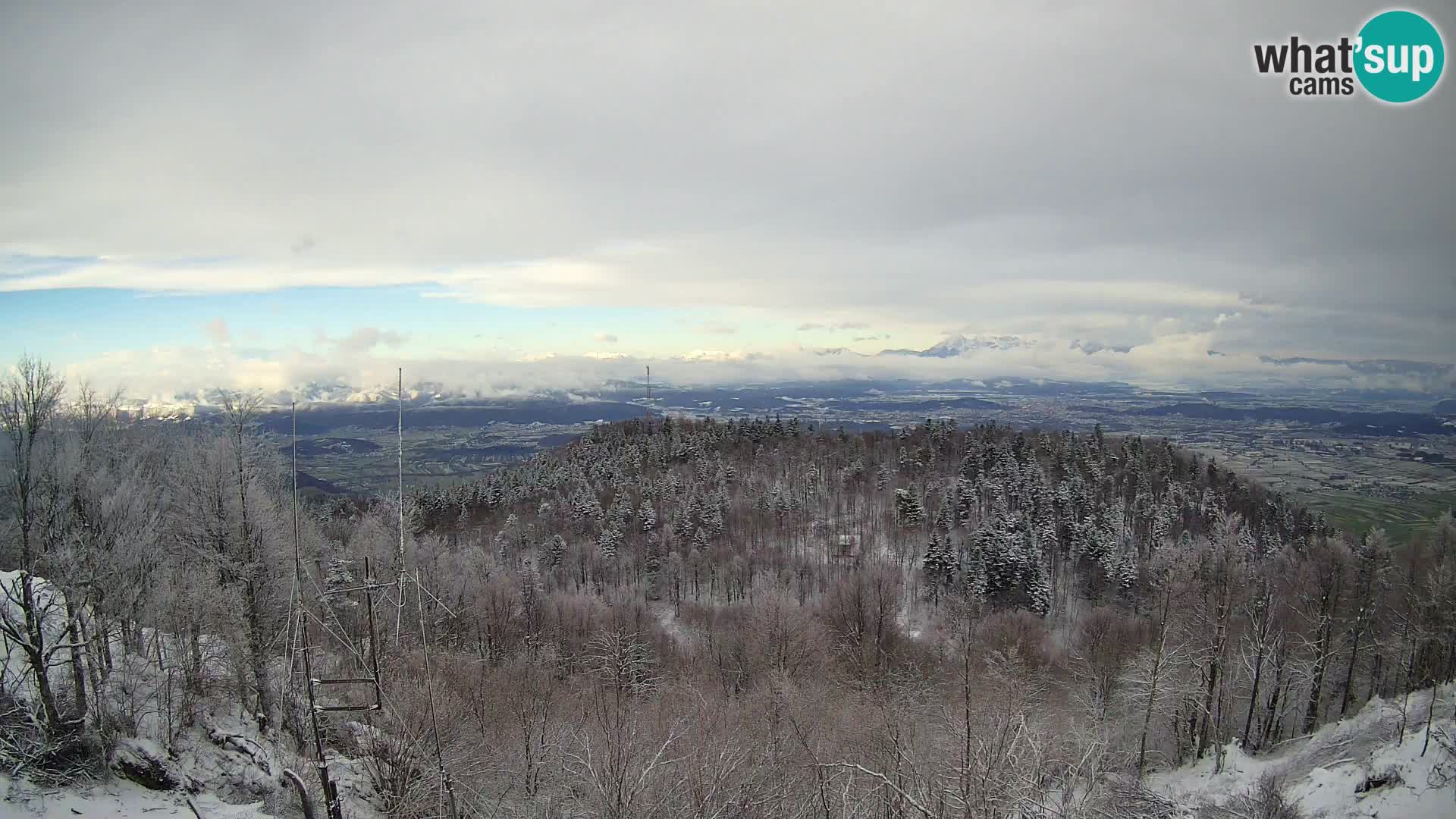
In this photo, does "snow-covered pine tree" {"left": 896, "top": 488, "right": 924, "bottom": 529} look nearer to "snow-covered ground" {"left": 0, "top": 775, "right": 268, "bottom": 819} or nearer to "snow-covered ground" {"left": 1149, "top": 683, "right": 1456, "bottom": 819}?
"snow-covered ground" {"left": 1149, "top": 683, "right": 1456, "bottom": 819}

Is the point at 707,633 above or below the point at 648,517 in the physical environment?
below

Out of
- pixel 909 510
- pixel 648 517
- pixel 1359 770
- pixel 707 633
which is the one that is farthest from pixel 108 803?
pixel 909 510

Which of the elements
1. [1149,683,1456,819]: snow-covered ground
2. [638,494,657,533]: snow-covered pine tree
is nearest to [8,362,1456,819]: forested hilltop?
[638,494,657,533]: snow-covered pine tree

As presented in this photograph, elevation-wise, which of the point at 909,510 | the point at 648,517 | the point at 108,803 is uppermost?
the point at 108,803

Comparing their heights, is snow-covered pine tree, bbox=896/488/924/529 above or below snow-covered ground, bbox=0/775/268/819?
below

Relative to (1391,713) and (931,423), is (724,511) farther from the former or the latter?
(1391,713)

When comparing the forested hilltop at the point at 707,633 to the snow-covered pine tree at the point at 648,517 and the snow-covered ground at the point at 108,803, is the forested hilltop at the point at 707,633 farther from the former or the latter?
the snow-covered ground at the point at 108,803

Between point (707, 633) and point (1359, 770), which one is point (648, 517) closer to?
point (707, 633)
